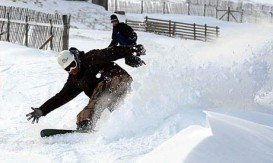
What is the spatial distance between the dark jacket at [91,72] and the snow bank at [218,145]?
2227 mm

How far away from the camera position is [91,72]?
7246 millimetres

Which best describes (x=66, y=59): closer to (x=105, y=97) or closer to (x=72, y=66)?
(x=72, y=66)

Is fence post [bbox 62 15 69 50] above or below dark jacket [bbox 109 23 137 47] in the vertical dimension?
below

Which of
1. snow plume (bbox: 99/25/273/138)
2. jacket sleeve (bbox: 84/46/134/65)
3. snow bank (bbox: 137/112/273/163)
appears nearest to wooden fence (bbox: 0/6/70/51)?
snow plume (bbox: 99/25/273/138)

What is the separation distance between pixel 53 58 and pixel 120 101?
9.23 metres

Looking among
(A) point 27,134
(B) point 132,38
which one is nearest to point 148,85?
(A) point 27,134

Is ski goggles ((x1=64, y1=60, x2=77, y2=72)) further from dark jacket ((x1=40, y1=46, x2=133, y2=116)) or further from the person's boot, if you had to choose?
the person's boot

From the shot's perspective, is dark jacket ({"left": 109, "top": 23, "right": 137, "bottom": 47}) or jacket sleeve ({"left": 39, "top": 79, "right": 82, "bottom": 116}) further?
dark jacket ({"left": 109, "top": 23, "right": 137, "bottom": 47})

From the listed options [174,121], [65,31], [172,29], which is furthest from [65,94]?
[172,29]

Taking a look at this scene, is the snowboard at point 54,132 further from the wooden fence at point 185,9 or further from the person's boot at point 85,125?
the wooden fence at point 185,9

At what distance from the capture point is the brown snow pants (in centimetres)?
686

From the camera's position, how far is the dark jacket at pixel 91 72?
283 inches

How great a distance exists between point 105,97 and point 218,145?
274 centimetres

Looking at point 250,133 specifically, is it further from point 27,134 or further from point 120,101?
point 27,134
